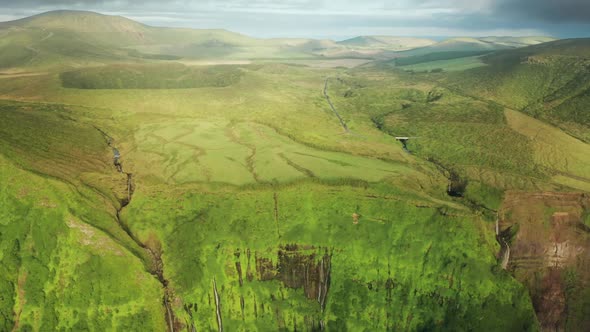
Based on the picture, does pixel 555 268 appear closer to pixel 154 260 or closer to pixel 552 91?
pixel 154 260

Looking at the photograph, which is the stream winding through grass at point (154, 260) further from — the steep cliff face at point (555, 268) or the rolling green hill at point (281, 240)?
the steep cliff face at point (555, 268)

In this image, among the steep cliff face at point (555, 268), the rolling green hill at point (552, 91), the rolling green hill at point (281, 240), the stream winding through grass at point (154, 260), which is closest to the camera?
Result: the rolling green hill at point (281, 240)

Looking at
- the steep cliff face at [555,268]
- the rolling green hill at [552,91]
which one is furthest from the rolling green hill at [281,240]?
the rolling green hill at [552,91]

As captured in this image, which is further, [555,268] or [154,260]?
[555,268]

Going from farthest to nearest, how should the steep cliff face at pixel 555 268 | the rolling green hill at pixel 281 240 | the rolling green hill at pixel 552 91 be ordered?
1. the rolling green hill at pixel 552 91
2. the steep cliff face at pixel 555 268
3. the rolling green hill at pixel 281 240

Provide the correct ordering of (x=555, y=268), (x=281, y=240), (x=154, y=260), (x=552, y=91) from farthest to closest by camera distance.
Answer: (x=552, y=91) → (x=281, y=240) → (x=555, y=268) → (x=154, y=260)

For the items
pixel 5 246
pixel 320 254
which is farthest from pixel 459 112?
pixel 5 246

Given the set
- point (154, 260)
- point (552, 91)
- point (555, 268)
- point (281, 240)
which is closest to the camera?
point (154, 260)

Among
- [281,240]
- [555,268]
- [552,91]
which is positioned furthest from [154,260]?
[552,91]

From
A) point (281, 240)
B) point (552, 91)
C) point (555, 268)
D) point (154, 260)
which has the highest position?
point (552, 91)

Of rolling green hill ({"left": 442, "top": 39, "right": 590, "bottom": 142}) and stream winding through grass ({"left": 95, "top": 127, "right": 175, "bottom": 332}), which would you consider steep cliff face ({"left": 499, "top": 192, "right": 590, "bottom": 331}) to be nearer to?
rolling green hill ({"left": 442, "top": 39, "right": 590, "bottom": 142})

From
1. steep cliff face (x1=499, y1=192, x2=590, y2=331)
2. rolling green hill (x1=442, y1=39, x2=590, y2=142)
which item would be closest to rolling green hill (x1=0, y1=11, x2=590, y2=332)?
steep cliff face (x1=499, y1=192, x2=590, y2=331)
